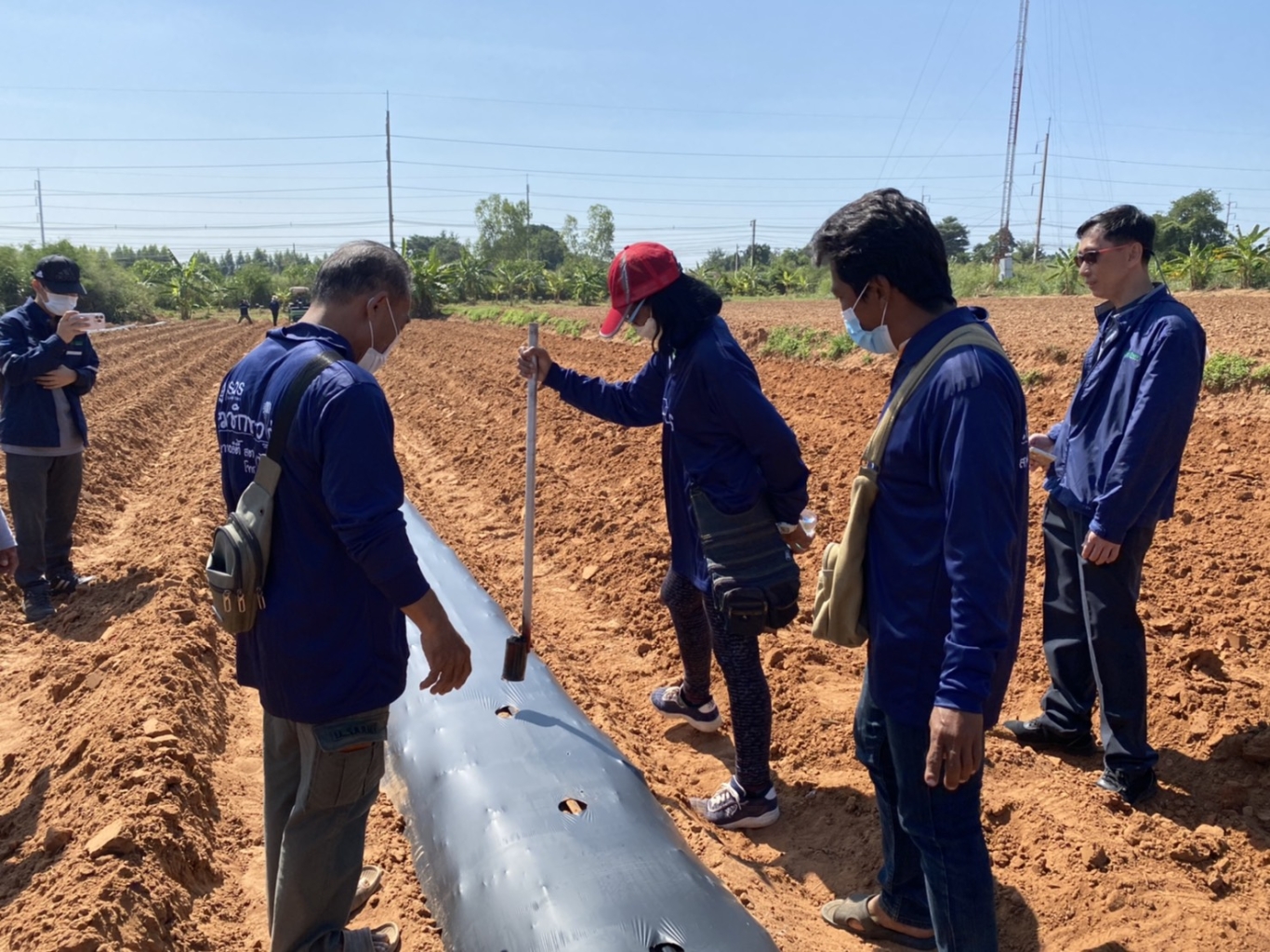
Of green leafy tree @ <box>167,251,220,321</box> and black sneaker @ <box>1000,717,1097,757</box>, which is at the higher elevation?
green leafy tree @ <box>167,251,220,321</box>

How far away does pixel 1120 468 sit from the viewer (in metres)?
3.01

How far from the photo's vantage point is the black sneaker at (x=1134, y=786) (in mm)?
3205

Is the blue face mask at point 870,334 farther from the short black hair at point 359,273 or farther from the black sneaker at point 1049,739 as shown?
the black sneaker at point 1049,739

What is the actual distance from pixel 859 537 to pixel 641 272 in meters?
1.25

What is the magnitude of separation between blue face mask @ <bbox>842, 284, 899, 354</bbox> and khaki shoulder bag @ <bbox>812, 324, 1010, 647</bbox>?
0.53 ft

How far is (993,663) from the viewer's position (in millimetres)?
1854


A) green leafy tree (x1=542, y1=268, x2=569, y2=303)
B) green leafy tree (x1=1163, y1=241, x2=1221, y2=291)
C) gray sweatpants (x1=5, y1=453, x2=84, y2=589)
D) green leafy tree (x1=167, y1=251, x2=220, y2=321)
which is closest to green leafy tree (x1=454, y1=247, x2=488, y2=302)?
green leafy tree (x1=542, y1=268, x2=569, y2=303)

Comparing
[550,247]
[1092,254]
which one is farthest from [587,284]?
[550,247]

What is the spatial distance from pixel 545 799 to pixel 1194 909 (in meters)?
1.88

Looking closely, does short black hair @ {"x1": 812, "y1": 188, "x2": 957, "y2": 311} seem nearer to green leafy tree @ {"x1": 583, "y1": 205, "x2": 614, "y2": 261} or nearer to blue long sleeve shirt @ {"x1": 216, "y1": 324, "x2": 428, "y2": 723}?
blue long sleeve shirt @ {"x1": 216, "y1": 324, "x2": 428, "y2": 723}

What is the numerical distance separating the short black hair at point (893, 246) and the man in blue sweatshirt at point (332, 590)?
1.09m

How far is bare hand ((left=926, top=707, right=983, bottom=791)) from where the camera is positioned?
71.8 inches

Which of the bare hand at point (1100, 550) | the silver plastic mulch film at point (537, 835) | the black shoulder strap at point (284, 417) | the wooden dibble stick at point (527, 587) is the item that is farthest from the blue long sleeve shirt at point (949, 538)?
the wooden dibble stick at point (527, 587)

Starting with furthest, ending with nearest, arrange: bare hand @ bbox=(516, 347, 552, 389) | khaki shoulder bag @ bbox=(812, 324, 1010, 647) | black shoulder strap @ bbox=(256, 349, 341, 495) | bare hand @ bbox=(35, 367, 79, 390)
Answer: bare hand @ bbox=(35, 367, 79, 390)
bare hand @ bbox=(516, 347, 552, 389)
black shoulder strap @ bbox=(256, 349, 341, 495)
khaki shoulder bag @ bbox=(812, 324, 1010, 647)
